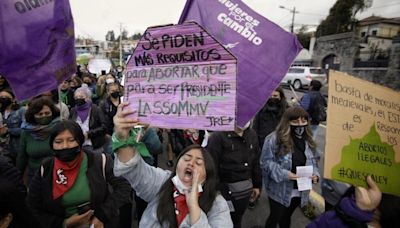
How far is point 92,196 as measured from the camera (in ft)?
7.55

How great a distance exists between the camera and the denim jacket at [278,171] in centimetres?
298

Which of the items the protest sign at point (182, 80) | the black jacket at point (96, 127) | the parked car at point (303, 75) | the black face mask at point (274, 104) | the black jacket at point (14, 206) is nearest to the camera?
the black jacket at point (14, 206)

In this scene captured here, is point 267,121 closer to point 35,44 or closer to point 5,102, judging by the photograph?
point 35,44

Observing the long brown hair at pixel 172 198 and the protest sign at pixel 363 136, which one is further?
the long brown hair at pixel 172 198

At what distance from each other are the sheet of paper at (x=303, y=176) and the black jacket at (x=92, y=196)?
5.44 ft

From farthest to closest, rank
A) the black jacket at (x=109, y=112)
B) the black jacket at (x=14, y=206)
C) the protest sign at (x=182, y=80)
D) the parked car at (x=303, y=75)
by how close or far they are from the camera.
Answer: the parked car at (x=303, y=75) < the black jacket at (x=109, y=112) < the protest sign at (x=182, y=80) < the black jacket at (x=14, y=206)

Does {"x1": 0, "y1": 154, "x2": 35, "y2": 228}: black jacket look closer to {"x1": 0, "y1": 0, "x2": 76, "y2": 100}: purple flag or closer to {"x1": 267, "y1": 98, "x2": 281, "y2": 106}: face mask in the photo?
{"x1": 0, "y1": 0, "x2": 76, "y2": 100}: purple flag

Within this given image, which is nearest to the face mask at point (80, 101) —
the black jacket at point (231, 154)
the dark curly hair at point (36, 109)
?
the dark curly hair at point (36, 109)

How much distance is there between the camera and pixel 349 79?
59.3 inches

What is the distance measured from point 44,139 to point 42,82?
30.2 inches

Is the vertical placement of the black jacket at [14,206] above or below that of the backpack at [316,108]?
below

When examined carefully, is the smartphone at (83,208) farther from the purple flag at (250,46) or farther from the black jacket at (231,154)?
the purple flag at (250,46)

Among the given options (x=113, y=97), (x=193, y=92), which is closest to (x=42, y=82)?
(x=193, y=92)

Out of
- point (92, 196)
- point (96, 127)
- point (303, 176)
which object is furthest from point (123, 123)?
point (96, 127)
